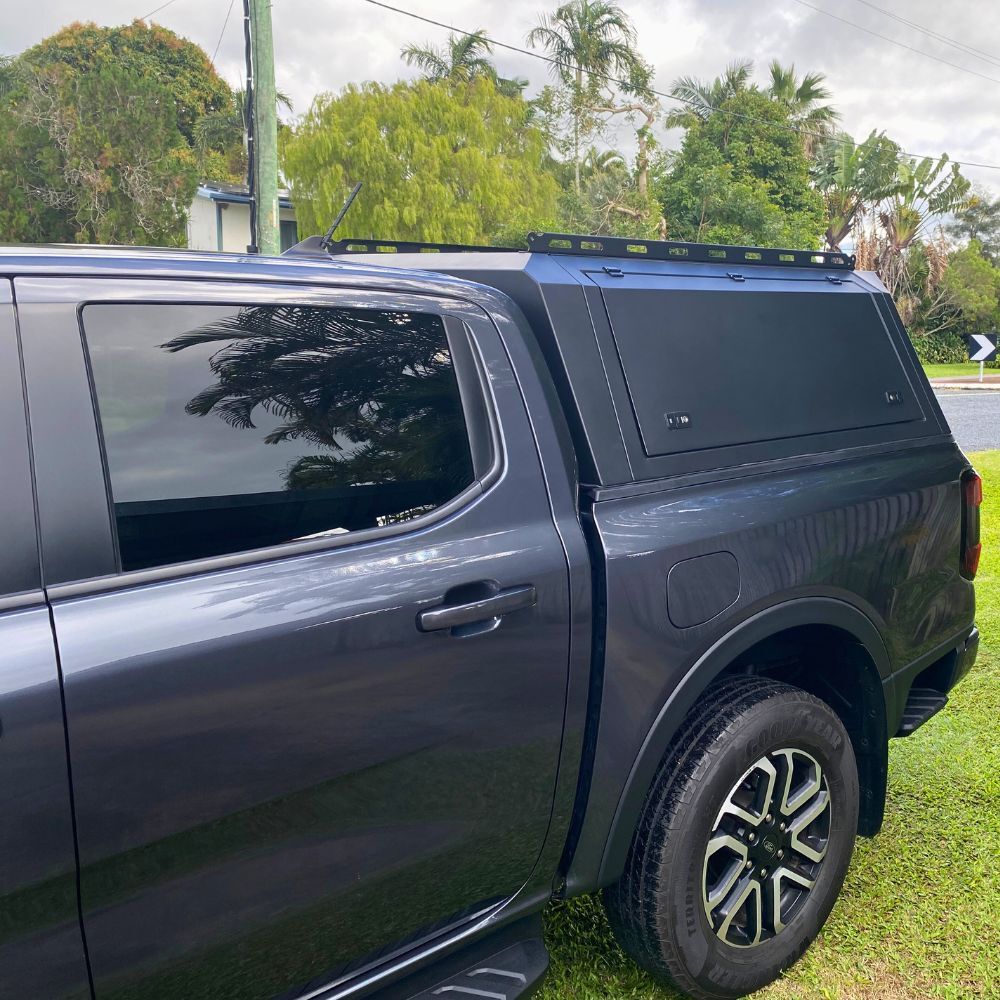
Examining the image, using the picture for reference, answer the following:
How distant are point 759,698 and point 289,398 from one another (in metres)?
1.42

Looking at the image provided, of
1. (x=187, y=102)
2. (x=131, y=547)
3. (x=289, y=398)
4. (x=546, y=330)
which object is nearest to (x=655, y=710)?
(x=546, y=330)

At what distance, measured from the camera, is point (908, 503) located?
9.45 feet

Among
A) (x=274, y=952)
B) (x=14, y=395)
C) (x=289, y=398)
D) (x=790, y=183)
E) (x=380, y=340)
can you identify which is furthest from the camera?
(x=790, y=183)

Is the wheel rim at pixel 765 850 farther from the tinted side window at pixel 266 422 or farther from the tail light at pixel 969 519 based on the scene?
the tinted side window at pixel 266 422

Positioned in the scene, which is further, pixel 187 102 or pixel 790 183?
pixel 187 102

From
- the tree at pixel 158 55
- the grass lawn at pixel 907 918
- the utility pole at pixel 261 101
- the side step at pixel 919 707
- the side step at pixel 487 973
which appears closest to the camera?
the side step at pixel 487 973

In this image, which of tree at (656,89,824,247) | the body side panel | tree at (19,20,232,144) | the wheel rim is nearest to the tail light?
the body side panel

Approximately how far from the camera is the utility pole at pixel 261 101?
11.1 m

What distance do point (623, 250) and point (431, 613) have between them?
123cm

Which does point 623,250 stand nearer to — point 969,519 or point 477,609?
point 477,609

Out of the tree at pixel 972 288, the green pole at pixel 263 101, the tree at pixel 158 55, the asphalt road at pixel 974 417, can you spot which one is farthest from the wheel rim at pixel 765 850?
the tree at pixel 158 55

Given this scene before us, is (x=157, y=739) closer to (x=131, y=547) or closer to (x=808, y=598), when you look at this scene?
(x=131, y=547)

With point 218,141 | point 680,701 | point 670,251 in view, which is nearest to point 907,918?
point 680,701

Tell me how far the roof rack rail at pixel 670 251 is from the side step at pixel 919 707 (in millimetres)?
1454
